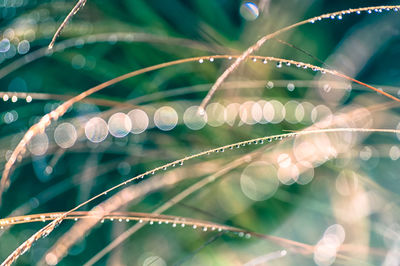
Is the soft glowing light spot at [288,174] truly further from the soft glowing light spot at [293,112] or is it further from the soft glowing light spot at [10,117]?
the soft glowing light spot at [10,117]

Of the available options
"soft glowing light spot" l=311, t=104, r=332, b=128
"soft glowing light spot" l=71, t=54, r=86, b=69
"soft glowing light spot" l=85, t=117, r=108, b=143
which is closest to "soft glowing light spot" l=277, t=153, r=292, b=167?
"soft glowing light spot" l=311, t=104, r=332, b=128

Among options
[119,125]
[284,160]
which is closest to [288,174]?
[284,160]

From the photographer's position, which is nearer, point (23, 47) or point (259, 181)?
point (259, 181)

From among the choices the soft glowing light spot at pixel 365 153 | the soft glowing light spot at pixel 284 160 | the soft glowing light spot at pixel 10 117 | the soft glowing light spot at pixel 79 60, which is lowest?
the soft glowing light spot at pixel 365 153

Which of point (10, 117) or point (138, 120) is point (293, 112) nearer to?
point (138, 120)

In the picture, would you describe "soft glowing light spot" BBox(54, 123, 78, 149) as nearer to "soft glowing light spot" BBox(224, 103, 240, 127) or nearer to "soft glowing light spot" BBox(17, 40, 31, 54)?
"soft glowing light spot" BBox(17, 40, 31, 54)

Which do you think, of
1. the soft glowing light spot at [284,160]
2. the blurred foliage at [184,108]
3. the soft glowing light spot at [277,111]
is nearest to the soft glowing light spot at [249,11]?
the blurred foliage at [184,108]
